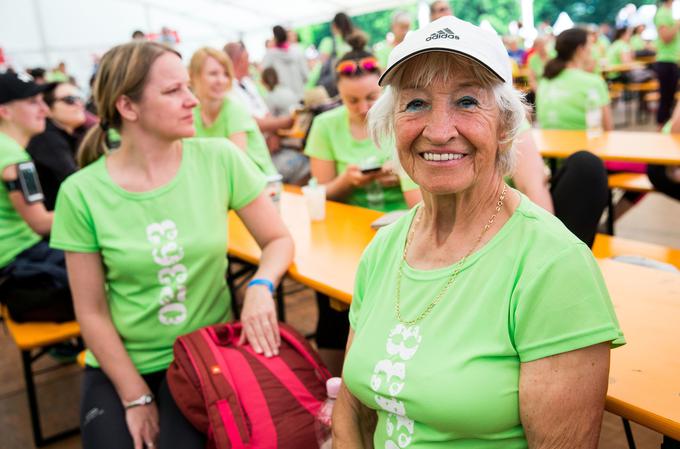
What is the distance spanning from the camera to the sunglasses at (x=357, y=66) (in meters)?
2.93

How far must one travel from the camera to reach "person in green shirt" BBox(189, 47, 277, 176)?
3.81 m

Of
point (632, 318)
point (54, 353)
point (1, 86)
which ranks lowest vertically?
point (54, 353)

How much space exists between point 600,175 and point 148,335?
5.64 ft

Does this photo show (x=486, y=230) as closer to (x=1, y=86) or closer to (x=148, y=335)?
(x=148, y=335)

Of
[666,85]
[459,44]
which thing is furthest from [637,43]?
[459,44]

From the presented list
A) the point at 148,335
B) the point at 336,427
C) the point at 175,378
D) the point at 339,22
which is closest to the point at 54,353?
the point at 148,335

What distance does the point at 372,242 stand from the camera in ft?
4.99

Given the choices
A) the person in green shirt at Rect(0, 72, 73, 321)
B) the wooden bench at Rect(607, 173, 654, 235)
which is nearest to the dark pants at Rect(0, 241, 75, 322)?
the person in green shirt at Rect(0, 72, 73, 321)

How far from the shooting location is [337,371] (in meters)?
2.36

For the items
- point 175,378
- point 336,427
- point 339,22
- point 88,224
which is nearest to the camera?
point 336,427

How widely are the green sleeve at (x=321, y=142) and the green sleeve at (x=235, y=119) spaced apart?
2.58ft

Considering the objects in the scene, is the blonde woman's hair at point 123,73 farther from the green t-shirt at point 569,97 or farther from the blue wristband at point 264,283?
the green t-shirt at point 569,97

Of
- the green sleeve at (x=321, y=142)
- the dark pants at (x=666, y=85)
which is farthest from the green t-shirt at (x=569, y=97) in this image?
the dark pants at (x=666, y=85)

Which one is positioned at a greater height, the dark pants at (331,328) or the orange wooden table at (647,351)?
the orange wooden table at (647,351)
